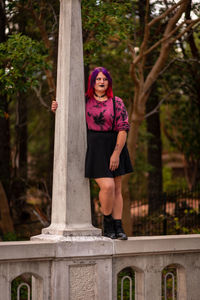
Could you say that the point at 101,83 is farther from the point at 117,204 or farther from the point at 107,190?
the point at 117,204

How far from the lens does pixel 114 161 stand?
5.64m

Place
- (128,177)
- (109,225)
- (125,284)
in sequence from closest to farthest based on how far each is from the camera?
(109,225), (125,284), (128,177)

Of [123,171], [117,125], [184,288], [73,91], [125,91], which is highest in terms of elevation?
[125,91]

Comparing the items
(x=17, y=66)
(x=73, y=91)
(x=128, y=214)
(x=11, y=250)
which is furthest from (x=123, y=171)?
(x=128, y=214)

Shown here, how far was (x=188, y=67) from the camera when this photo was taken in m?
A: 15.3

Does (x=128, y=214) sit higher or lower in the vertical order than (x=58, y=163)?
lower

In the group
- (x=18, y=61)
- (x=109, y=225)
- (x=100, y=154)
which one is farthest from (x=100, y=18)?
(x=109, y=225)

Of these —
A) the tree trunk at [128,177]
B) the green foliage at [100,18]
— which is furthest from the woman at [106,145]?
the tree trunk at [128,177]

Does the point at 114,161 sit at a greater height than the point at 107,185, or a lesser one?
greater

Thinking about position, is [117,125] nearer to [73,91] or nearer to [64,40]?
[73,91]

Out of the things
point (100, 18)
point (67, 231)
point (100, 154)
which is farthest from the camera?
point (100, 18)

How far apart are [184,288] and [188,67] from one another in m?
10.2

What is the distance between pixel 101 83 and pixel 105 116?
381 millimetres

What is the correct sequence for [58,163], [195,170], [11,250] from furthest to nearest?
[195,170] < [58,163] < [11,250]
